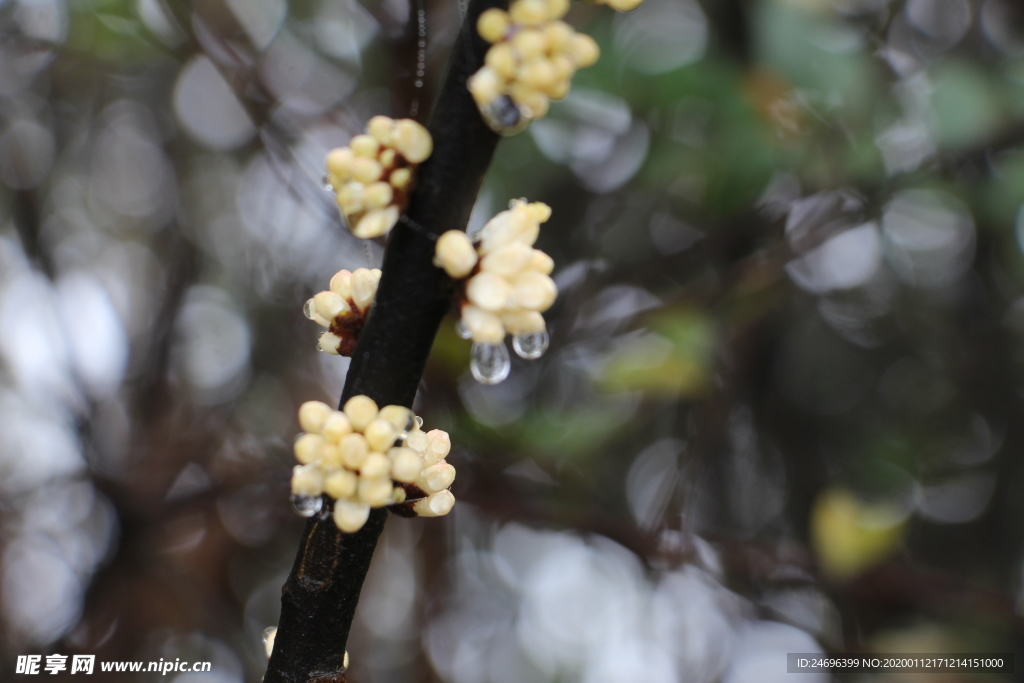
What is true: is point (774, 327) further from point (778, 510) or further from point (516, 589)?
point (516, 589)

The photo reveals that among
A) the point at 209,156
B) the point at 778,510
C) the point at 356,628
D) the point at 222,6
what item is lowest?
the point at 356,628

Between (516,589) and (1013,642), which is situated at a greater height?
(1013,642)

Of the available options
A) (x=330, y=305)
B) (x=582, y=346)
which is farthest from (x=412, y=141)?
(x=582, y=346)

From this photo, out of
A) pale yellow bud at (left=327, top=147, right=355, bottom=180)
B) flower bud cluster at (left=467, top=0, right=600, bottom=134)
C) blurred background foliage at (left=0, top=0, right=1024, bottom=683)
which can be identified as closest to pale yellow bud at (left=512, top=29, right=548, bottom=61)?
flower bud cluster at (left=467, top=0, right=600, bottom=134)

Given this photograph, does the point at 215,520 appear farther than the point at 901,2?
Yes

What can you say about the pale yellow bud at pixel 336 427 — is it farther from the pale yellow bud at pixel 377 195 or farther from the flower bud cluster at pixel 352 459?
the pale yellow bud at pixel 377 195

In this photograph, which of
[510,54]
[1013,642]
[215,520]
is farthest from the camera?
[215,520]

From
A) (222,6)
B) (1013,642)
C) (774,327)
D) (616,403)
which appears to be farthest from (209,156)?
(1013,642)
